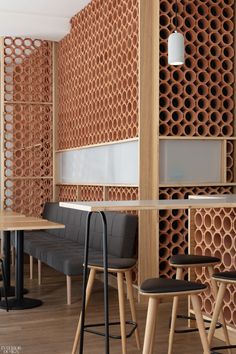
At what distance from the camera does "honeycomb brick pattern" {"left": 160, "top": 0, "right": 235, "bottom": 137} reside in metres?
5.39

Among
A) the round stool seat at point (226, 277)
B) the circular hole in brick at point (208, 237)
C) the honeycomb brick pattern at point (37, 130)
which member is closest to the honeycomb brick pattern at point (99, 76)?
the honeycomb brick pattern at point (37, 130)

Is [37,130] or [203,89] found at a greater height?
[203,89]

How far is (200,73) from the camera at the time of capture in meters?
→ 5.54

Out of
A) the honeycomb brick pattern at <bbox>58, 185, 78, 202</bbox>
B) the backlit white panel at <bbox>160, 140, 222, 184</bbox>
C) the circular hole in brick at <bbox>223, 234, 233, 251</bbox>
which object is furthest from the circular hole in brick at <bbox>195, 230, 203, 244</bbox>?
the honeycomb brick pattern at <bbox>58, 185, 78, 202</bbox>

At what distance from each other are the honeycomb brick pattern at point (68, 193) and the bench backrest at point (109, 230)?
0.29 metres

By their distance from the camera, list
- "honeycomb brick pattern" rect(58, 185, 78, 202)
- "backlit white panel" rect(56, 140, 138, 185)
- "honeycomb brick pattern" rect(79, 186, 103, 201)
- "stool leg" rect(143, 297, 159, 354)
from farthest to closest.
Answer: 1. "honeycomb brick pattern" rect(58, 185, 78, 202)
2. "honeycomb brick pattern" rect(79, 186, 103, 201)
3. "backlit white panel" rect(56, 140, 138, 185)
4. "stool leg" rect(143, 297, 159, 354)

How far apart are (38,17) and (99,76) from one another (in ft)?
5.07

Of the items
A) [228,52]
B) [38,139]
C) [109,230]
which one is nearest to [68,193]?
[38,139]

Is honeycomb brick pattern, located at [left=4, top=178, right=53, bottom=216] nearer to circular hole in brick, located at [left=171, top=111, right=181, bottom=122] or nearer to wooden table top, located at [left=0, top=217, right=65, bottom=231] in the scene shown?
wooden table top, located at [left=0, top=217, right=65, bottom=231]

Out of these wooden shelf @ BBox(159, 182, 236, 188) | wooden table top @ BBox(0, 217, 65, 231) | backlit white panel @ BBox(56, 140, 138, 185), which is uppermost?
backlit white panel @ BBox(56, 140, 138, 185)

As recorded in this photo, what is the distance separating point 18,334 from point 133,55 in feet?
9.28

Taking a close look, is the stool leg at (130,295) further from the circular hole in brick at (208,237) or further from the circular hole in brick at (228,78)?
the circular hole in brick at (228,78)

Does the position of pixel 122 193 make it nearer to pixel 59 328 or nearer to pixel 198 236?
pixel 198 236

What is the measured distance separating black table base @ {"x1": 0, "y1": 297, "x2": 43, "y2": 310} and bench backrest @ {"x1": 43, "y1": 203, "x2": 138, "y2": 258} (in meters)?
0.83
